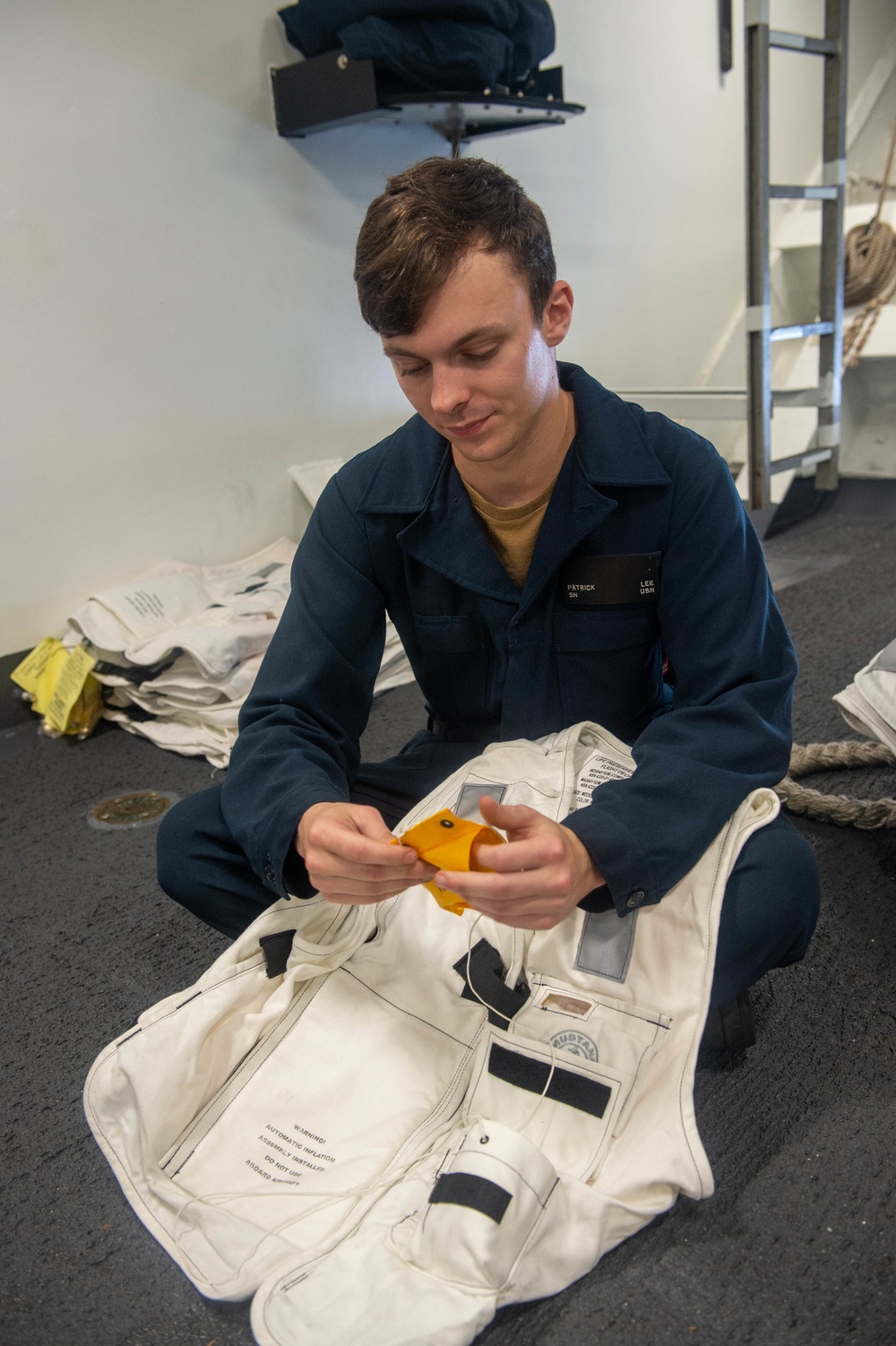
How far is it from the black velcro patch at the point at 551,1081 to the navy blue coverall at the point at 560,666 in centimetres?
16

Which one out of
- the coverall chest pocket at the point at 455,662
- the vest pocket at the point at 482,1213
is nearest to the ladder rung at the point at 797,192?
the coverall chest pocket at the point at 455,662

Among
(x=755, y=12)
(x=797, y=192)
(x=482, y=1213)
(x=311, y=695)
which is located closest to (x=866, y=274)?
(x=797, y=192)

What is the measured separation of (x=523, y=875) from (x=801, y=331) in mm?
2385

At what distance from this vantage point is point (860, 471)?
370cm

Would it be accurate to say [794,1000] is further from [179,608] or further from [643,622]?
[179,608]

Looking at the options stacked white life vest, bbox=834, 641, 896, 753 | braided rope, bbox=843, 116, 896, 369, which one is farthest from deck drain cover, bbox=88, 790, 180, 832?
braided rope, bbox=843, 116, 896, 369

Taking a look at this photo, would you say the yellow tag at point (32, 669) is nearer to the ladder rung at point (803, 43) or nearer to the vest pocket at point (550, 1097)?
the vest pocket at point (550, 1097)

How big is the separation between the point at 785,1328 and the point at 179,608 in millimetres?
1827

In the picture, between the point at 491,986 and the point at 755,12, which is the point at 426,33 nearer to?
the point at 755,12

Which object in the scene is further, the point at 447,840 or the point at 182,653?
the point at 182,653

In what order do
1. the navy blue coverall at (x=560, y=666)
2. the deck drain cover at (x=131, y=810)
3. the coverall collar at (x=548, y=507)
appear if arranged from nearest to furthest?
1. the navy blue coverall at (x=560, y=666)
2. the coverall collar at (x=548, y=507)
3. the deck drain cover at (x=131, y=810)

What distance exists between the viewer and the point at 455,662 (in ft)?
4.02

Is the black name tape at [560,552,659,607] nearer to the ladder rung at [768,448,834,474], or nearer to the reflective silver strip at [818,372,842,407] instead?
the ladder rung at [768,448,834,474]

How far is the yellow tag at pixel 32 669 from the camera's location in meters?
2.18
